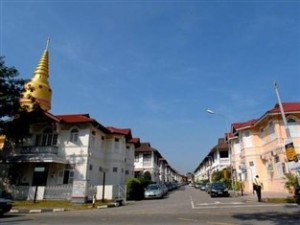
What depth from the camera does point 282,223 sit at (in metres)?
11.4

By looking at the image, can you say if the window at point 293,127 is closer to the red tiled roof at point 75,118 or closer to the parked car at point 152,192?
the parked car at point 152,192

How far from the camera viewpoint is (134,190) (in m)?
32.0

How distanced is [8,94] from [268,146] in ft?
85.0

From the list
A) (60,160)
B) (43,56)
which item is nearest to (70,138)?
(60,160)

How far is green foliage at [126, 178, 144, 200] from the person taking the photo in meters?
31.6

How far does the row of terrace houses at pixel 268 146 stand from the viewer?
28.8m

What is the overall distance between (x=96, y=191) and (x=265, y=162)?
18529mm

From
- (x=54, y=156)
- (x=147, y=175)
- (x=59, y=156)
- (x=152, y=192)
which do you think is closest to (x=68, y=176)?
(x=59, y=156)

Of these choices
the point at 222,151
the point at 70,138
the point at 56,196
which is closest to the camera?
the point at 56,196

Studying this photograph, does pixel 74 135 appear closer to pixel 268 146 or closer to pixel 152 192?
pixel 152 192

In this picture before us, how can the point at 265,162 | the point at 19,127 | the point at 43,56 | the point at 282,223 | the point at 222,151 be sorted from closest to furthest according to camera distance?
the point at 282,223
the point at 19,127
the point at 265,162
the point at 43,56
the point at 222,151

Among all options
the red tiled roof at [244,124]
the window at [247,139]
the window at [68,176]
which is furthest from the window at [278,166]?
the window at [68,176]

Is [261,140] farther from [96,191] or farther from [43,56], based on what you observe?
[43,56]

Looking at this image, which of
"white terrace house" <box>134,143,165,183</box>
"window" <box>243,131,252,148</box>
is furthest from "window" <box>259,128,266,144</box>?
"white terrace house" <box>134,143,165,183</box>
